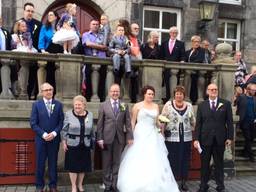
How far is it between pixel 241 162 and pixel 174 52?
9.94 ft

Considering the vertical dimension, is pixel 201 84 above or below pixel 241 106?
above

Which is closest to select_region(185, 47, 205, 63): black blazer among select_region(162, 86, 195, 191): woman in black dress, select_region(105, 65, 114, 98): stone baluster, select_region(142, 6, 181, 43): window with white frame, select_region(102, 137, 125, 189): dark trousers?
select_region(162, 86, 195, 191): woman in black dress

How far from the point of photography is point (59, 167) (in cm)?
856

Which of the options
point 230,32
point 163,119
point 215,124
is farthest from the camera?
point 230,32

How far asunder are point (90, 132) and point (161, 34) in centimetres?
665

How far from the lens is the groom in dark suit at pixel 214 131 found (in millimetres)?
8031

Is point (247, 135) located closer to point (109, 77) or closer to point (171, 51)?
point (171, 51)

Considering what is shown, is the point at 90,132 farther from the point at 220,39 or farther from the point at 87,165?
the point at 220,39

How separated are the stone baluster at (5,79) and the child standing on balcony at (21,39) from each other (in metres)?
0.42

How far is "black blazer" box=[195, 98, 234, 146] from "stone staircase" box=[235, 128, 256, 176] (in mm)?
2005

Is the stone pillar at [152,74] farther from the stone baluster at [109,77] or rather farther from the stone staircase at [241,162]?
the stone staircase at [241,162]

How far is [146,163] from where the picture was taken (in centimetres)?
773

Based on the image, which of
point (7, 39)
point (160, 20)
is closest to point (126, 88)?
point (7, 39)

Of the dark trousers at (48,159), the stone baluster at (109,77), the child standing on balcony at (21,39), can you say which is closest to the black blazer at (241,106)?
the stone baluster at (109,77)
